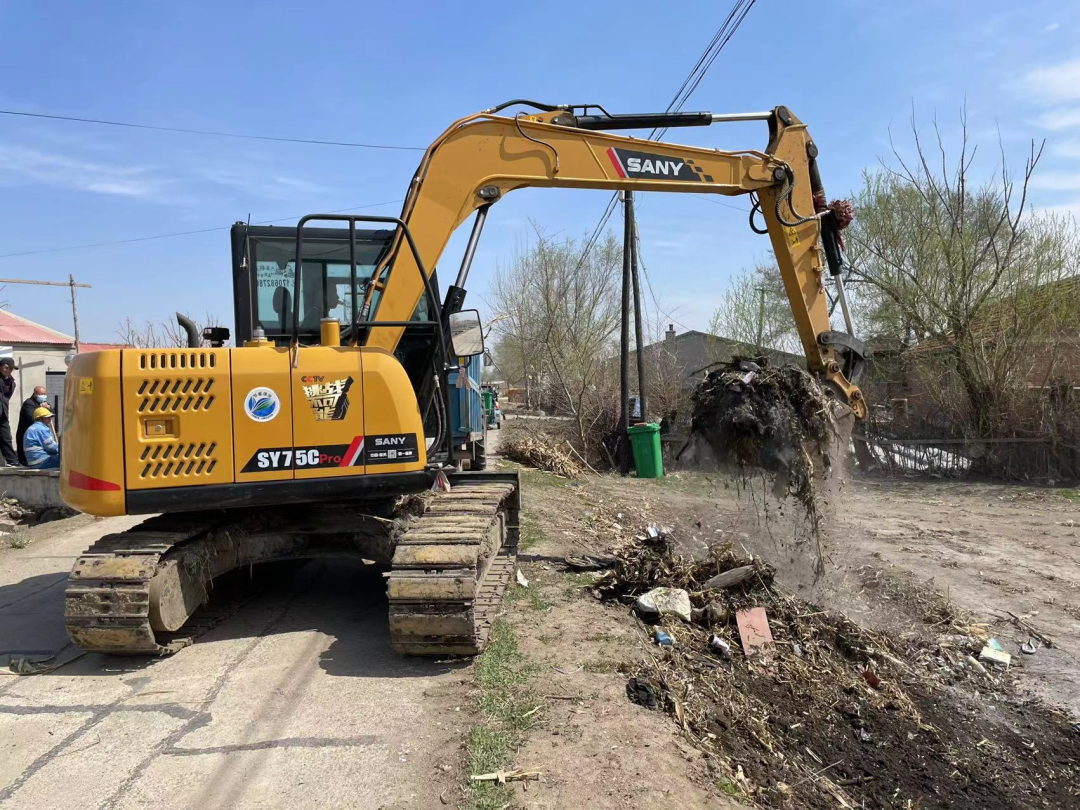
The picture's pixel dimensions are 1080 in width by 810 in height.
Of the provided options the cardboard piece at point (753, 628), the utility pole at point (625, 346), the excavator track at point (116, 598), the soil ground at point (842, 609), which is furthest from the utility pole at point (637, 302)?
the excavator track at point (116, 598)

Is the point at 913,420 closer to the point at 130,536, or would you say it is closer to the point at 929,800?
the point at 929,800

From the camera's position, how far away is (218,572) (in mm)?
5430

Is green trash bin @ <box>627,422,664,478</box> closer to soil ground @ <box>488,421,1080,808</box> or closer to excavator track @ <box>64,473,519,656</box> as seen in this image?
soil ground @ <box>488,421,1080,808</box>

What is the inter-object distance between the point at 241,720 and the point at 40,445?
8.26 metres

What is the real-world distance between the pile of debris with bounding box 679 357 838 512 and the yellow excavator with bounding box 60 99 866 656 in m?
0.70

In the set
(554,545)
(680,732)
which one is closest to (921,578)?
(554,545)

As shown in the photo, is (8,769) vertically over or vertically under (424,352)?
under

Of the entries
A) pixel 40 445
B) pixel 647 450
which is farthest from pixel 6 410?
pixel 647 450

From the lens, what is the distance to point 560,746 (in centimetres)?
376

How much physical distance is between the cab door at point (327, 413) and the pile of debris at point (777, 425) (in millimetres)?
3035

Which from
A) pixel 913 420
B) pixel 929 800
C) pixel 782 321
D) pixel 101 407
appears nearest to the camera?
pixel 929 800

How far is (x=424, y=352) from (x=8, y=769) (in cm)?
391

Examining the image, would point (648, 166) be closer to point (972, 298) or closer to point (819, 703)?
point (819, 703)

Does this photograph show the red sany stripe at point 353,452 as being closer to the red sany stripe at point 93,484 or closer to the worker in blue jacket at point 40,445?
the red sany stripe at point 93,484
